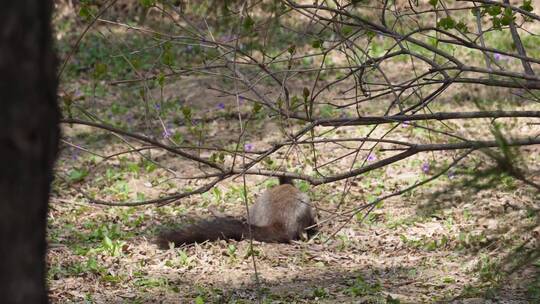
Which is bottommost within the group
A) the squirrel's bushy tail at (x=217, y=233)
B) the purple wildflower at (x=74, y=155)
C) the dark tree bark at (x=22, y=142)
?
the dark tree bark at (x=22, y=142)

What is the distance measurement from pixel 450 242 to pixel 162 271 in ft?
6.38

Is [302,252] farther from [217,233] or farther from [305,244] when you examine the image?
[217,233]

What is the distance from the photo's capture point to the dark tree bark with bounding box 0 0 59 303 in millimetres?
2016

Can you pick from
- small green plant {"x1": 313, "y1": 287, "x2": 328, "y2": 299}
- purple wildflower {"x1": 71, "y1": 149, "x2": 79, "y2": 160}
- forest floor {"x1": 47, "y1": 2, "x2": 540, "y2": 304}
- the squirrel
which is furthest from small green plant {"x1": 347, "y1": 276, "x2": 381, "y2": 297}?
purple wildflower {"x1": 71, "y1": 149, "x2": 79, "y2": 160}

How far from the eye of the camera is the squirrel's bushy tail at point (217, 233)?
20.8ft

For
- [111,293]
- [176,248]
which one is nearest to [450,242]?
[176,248]

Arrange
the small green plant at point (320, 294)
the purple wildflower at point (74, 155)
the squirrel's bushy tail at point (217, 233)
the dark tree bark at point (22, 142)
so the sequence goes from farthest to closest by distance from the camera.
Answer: the purple wildflower at point (74, 155), the squirrel's bushy tail at point (217, 233), the small green plant at point (320, 294), the dark tree bark at point (22, 142)

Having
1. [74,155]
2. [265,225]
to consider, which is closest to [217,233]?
[265,225]

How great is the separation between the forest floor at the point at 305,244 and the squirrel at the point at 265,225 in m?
0.07

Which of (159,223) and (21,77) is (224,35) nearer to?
(159,223)

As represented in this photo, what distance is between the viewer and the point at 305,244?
257 inches

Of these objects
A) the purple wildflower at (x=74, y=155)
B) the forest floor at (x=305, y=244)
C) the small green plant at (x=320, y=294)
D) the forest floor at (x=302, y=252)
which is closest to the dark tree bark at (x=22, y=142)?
the forest floor at (x=305, y=244)

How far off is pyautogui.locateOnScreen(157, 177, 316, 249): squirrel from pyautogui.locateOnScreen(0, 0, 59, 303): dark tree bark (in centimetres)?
419

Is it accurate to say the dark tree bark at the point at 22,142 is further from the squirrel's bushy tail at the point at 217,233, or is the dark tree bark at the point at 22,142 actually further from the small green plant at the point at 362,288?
the squirrel's bushy tail at the point at 217,233
